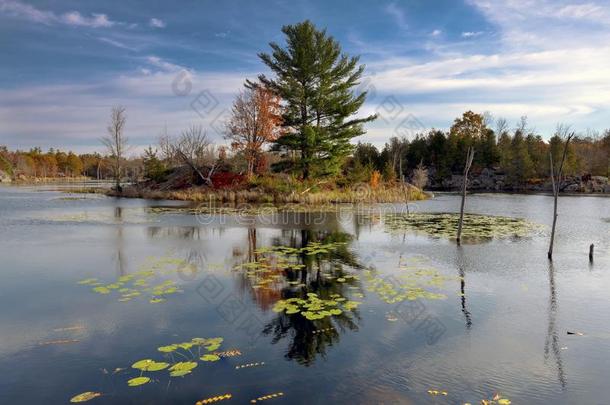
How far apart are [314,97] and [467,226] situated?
19.2 meters

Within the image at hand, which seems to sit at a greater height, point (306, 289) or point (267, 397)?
point (306, 289)

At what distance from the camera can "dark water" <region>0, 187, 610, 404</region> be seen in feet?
18.6

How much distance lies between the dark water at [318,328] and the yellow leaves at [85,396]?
0.11m

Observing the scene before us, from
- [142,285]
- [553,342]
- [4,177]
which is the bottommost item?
[553,342]

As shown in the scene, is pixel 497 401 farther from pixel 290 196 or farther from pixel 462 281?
pixel 290 196

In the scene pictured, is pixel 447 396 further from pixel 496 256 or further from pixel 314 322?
pixel 496 256

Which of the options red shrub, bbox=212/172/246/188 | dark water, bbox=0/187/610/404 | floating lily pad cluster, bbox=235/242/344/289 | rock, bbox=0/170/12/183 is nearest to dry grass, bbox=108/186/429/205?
red shrub, bbox=212/172/246/188

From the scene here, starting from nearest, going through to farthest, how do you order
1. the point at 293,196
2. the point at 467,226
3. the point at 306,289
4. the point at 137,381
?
the point at 137,381
the point at 306,289
the point at 467,226
the point at 293,196

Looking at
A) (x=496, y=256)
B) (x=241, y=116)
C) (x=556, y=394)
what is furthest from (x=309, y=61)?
(x=556, y=394)

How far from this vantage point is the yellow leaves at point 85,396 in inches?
208

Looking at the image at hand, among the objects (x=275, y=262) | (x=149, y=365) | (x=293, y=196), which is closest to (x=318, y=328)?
(x=149, y=365)

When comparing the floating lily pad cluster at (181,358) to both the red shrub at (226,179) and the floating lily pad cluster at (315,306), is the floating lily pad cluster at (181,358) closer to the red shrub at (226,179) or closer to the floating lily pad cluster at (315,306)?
the floating lily pad cluster at (315,306)

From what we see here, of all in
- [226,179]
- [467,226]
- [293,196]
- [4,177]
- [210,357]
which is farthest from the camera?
[4,177]

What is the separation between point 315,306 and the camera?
8953 millimetres
